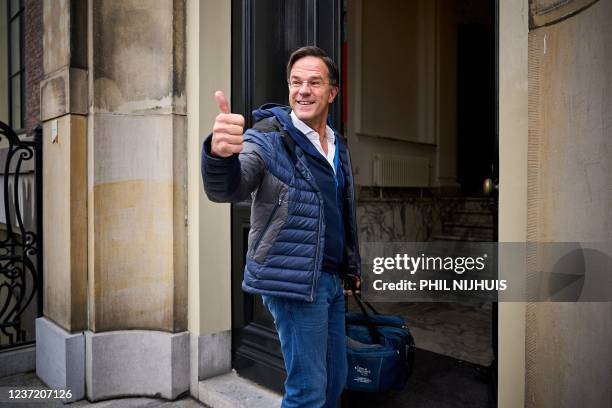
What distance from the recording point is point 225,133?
1.46 meters

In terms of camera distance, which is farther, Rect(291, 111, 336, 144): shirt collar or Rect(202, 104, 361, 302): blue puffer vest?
Rect(291, 111, 336, 144): shirt collar

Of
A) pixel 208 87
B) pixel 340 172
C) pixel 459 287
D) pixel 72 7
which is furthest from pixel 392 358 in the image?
pixel 459 287

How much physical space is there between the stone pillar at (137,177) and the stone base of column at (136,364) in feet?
0.04

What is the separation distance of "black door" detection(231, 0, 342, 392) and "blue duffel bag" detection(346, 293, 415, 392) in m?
0.70

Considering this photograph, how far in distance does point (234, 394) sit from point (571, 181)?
8.67ft

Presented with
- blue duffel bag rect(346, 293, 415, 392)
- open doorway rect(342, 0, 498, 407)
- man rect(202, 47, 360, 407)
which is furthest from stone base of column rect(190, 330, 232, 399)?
open doorway rect(342, 0, 498, 407)

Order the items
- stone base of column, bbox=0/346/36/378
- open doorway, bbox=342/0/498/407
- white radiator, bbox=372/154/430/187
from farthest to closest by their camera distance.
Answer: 1. white radiator, bbox=372/154/430/187
2. open doorway, bbox=342/0/498/407
3. stone base of column, bbox=0/346/36/378

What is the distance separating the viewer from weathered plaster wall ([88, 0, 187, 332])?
11.5ft

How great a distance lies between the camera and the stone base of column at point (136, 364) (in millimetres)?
3420

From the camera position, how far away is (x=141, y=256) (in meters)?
3.57

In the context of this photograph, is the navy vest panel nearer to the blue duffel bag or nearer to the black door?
the blue duffel bag

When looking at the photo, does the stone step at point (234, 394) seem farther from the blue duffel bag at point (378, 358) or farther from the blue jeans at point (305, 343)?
the blue jeans at point (305, 343)

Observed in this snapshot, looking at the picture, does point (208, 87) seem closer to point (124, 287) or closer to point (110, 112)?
point (110, 112)

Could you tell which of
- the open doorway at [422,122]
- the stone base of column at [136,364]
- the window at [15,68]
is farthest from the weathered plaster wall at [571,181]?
the window at [15,68]
